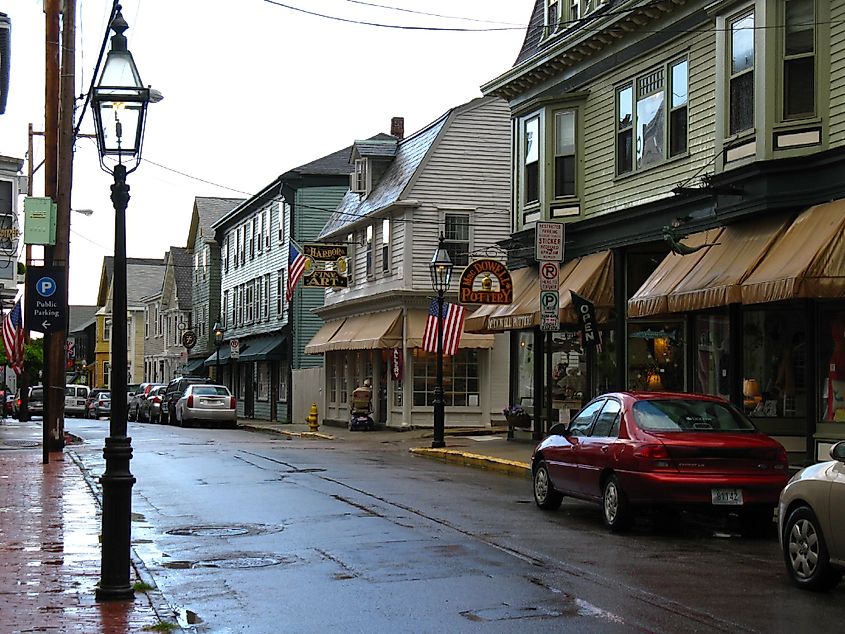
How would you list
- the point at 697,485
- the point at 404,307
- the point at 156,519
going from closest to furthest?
the point at 697,485, the point at 156,519, the point at 404,307

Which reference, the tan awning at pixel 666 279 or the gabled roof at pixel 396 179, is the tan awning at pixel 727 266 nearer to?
the tan awning at pixel 666 279

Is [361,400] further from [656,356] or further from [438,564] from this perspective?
[438,564]

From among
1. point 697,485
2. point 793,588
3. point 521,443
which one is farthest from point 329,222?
point 793,588

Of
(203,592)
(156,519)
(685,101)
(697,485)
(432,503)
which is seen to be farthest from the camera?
(685,101)

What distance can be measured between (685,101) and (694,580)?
13.3 metres

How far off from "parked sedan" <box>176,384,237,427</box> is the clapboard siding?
2197cm

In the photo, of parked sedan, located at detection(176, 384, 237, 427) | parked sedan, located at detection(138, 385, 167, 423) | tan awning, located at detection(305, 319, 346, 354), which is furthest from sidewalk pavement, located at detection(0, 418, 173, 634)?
parked sedan, located at detection(138, 385, 167, 423)

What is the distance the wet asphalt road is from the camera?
8695mm

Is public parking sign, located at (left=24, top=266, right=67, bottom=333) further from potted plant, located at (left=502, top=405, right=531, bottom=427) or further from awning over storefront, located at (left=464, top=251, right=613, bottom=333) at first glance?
potted plant, located at (left=502, top=405, right=531, bottom=427)

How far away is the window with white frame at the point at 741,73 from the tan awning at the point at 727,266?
1585 mm

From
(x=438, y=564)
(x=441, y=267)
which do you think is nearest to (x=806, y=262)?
(x=438, y=564)

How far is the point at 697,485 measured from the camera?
1288cm

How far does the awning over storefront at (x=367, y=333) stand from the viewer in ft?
123

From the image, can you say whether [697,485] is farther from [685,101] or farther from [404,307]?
[404,307]
